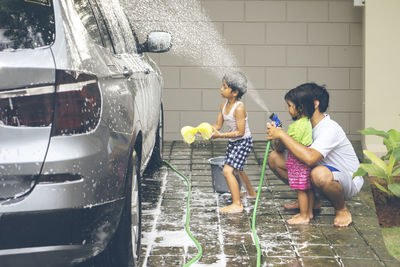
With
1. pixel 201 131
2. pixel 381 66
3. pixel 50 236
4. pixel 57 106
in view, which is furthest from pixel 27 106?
pixel 381 66

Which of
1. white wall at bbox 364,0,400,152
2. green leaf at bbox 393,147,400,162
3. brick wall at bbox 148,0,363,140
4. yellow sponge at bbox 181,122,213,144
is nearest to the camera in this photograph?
yellow sponge at bbox 181,122,213,144

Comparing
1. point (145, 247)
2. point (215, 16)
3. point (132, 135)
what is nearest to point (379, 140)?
point (215, 16)

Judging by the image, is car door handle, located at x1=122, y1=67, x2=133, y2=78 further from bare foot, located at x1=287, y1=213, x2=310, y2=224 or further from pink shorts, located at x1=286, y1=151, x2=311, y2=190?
bare foot, located at x1=287, y1=213, x2=310, y2=224

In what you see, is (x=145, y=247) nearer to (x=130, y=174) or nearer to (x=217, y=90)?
(x=130, y=174)

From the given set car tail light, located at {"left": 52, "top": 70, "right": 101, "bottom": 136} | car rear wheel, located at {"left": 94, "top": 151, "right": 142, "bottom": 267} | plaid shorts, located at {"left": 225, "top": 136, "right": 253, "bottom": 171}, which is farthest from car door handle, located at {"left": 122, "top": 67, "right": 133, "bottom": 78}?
plaid shorts, located at {"left": 225, "top": 136, "right": 253, "bottom": 171}

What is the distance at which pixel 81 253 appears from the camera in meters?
2.69

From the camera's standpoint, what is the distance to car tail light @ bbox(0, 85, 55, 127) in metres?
2.53

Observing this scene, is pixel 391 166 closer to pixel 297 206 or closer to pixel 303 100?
pixel 297 206

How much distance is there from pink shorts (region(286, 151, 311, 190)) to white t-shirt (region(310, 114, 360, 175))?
6.8 inches

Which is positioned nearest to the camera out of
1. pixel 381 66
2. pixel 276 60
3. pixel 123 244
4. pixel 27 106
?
pixel 27 106

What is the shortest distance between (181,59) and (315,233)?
4.78 metres

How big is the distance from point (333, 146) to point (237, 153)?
926 millimetres

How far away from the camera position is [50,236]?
2580 millimetres

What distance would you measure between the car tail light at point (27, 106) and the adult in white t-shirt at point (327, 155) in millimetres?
2377
